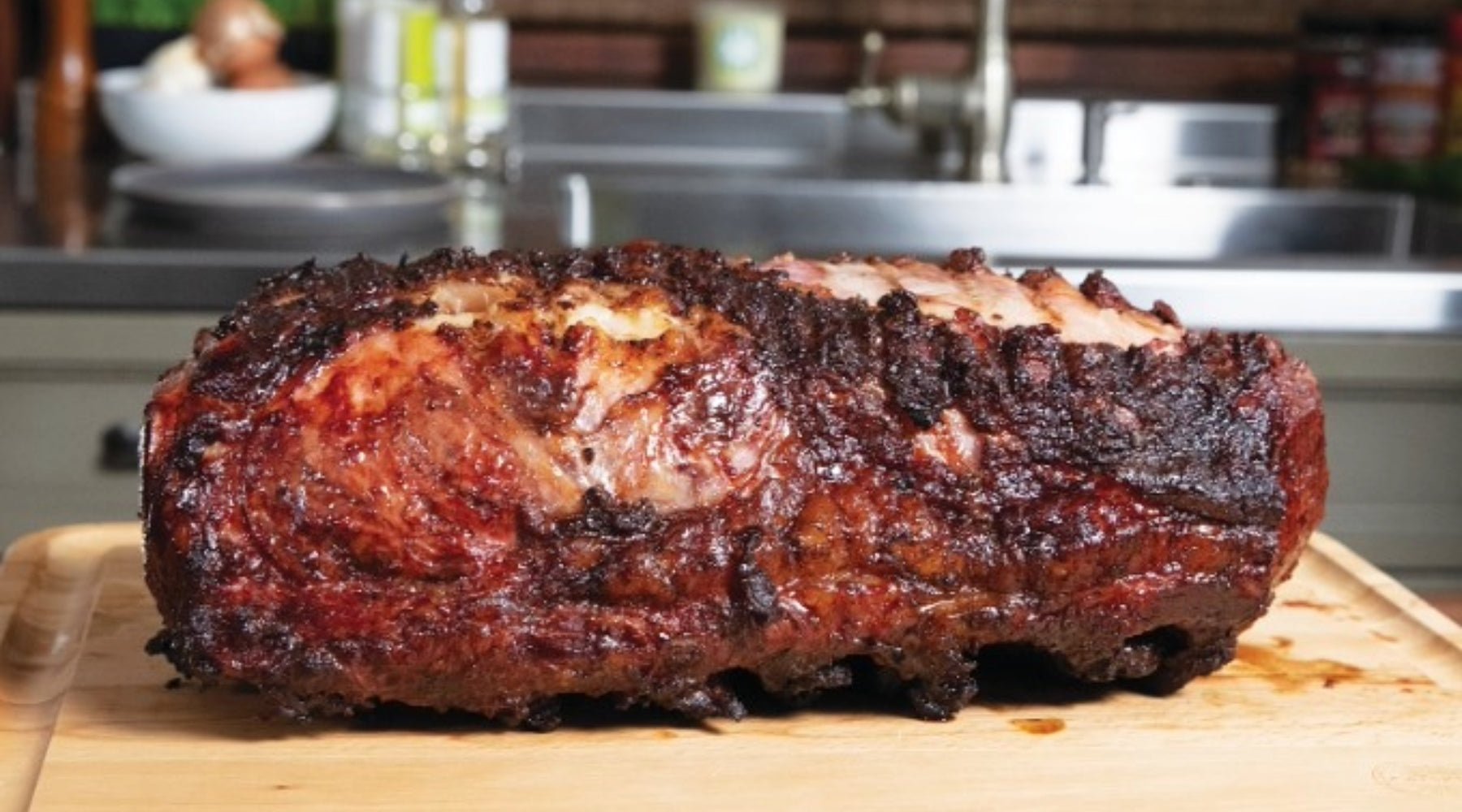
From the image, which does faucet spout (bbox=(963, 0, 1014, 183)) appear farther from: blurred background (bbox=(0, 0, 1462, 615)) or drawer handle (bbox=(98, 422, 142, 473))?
drawer handle (bbox=(98, 422, 142, 473))

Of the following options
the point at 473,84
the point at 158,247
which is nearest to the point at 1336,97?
the point at 473,84

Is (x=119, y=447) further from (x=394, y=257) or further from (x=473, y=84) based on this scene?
(x=473, y=84)

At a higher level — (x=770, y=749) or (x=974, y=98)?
(x=974, y=98)

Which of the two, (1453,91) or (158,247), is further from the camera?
(1453,91)

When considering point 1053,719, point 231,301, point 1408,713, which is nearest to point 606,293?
point 1053,719

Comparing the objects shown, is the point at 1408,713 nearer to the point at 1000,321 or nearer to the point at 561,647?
the point at 1000,321

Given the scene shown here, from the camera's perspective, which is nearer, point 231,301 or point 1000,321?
point 1000,321

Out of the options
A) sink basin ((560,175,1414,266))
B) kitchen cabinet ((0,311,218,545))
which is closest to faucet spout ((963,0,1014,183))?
sink basin ((560,175,1414,266))
